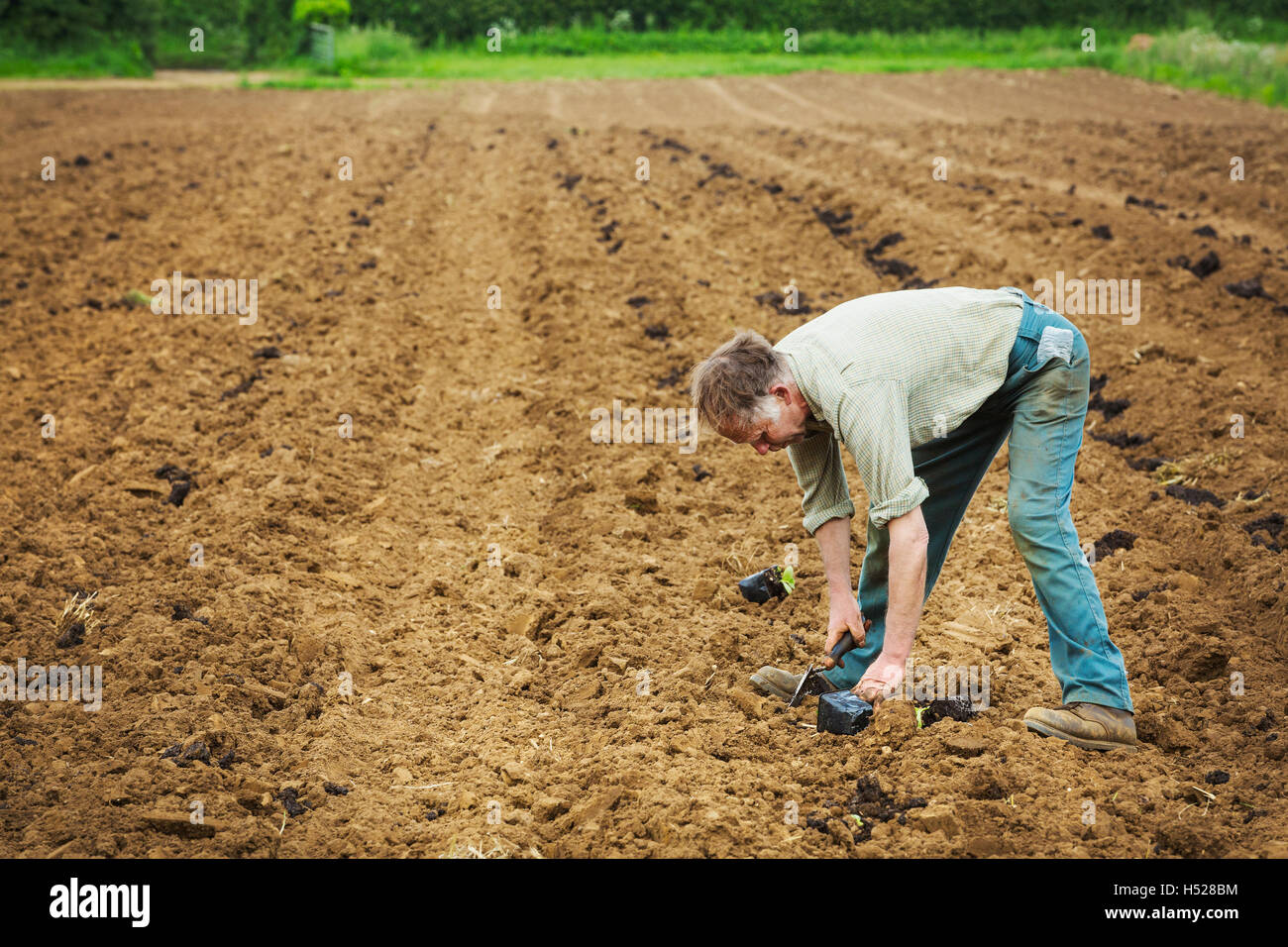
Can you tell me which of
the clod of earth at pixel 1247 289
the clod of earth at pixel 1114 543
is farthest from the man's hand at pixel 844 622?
the clod of earth at pixel 1247 289

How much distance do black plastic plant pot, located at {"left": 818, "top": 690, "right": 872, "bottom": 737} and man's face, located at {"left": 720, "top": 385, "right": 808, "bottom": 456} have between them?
107 centimetres

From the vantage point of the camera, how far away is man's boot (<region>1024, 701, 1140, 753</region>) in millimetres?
3652

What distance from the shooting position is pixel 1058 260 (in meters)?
9.37

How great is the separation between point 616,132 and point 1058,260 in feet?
29.7

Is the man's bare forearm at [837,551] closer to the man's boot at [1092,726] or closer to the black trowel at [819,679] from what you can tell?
the black trowel at [819,679]

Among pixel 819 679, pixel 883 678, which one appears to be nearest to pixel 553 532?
pixel 819 679

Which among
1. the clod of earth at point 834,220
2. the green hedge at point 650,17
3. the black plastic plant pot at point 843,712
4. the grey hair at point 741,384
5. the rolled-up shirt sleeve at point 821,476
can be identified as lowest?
the black plastic plant pot at point 843,712

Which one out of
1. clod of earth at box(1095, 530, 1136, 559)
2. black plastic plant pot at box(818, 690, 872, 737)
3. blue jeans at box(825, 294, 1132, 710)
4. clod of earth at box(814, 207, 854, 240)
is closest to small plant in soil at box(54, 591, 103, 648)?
black plastic plant pot at box(818, 690, 872, 737)

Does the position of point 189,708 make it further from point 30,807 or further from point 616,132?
point 616,132

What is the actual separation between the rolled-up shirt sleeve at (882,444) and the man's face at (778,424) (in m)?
0.15

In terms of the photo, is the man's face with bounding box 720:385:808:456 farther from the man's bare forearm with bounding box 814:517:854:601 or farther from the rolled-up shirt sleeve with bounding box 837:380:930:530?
the man's bare forearm with bounding box 814:517:854:601

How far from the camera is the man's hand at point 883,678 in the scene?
3.44 meters

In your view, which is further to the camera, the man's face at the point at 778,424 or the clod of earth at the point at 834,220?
the clod of earth at the point at 834,220

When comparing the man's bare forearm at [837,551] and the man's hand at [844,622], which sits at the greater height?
the man's bare forearm at [837,551]
